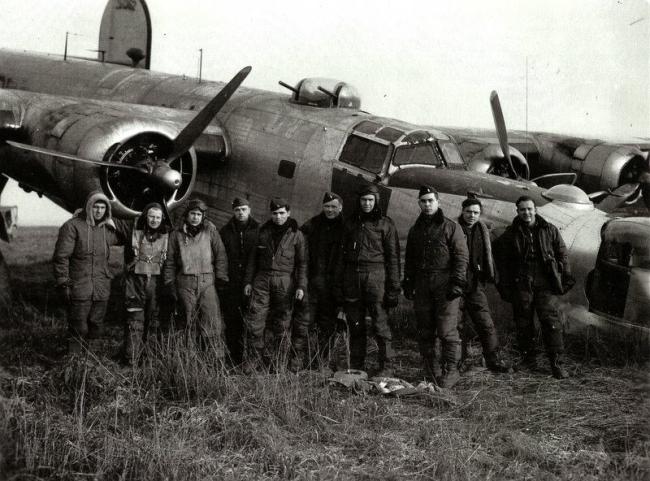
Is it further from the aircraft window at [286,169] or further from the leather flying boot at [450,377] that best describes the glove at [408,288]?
the aircraft window at [286,169]

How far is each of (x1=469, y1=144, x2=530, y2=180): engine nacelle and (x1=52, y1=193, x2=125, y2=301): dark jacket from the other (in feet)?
20.3

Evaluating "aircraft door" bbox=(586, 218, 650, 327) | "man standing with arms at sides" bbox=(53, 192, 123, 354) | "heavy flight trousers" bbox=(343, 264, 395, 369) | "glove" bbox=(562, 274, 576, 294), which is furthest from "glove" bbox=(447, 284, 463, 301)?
"man standing with arms at sides" bbox=(53, 192, 123, 354)

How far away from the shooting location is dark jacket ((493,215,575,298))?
686 cm

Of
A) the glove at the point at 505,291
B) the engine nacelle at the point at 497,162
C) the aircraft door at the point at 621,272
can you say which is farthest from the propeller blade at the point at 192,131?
the aircraft door at the point at 621,272

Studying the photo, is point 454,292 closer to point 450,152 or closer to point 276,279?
point 276,279

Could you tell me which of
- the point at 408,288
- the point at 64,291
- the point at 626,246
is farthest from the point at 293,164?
the point at 626,246

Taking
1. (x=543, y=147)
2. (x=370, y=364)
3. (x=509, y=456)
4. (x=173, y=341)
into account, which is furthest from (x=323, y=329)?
(x=543, y=147)

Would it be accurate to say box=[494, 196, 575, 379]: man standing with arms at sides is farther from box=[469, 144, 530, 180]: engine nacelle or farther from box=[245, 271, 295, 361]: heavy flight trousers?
box=[469, 144, 530, 180]: engine nacelle

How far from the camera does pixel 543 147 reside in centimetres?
1465

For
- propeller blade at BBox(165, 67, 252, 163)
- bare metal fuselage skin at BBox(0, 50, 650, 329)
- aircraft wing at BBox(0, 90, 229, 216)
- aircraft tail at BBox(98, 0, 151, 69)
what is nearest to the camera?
bare metal fuselage skin at BBox(0, 50, 650, 329)

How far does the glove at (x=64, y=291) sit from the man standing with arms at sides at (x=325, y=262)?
252cm

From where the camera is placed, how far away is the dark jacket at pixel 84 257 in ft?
23.0

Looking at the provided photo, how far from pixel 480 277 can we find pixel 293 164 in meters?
3.46

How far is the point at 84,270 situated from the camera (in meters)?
7.14
